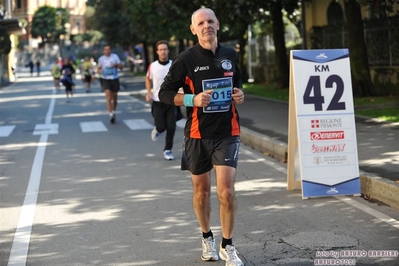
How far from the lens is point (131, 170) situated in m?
12.1

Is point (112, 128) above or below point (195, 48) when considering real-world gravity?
below

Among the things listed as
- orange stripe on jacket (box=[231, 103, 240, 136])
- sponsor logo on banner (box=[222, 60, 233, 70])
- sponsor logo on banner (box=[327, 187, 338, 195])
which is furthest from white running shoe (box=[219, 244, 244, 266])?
sponsor logo on banner (box=[327, 187, 338, 195])

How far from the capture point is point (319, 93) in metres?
9.55

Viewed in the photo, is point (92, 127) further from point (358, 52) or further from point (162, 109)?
point (358, 52)

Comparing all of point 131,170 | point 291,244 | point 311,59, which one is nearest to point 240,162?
point 131,170

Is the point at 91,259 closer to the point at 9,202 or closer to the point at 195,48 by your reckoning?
the point at 195,48

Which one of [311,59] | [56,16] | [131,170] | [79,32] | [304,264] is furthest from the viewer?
[79,32]

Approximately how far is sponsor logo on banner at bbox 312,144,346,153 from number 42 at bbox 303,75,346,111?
426 mm

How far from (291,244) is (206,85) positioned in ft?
5.28

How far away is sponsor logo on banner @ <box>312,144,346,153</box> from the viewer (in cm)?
941

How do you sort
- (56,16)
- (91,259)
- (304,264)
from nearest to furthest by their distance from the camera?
(304,264), (91,259), (56,16)

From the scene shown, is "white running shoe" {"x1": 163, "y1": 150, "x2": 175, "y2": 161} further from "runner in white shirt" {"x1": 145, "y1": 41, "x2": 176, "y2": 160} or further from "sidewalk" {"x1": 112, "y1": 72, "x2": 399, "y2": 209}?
"sidewalk" {"x1": 112, "y1": 72, "x2": 399, "y2": 209}

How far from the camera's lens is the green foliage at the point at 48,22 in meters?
126

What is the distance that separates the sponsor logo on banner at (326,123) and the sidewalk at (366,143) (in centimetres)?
69
